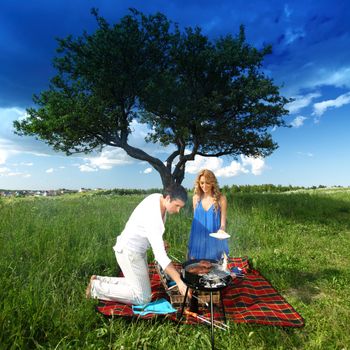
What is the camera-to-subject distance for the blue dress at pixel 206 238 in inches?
268

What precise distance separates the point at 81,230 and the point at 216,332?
4.83 metres

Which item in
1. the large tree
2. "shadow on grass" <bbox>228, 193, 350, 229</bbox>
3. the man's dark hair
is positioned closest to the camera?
the man's dark hair

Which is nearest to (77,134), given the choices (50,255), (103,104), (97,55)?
(103,104)

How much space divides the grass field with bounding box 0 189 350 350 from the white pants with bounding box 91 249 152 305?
30cm

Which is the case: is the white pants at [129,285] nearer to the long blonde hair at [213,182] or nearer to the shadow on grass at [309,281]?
the long blonde hair at [213,182]

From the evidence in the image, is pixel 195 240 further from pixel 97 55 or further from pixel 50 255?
pixel 97 55

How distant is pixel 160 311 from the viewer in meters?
4.98

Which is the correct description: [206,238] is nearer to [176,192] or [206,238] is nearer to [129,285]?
[129,285]

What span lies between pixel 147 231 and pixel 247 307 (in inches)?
83.1

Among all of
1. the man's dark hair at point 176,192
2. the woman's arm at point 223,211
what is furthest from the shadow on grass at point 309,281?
the man's dark hair at point 176,192

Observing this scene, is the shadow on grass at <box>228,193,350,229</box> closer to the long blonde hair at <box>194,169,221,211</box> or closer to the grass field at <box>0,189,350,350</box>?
the grass field at <box>0,189,350,350</box>

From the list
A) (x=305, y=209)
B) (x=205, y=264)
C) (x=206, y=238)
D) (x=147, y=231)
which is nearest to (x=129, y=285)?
(x=147, y=231)

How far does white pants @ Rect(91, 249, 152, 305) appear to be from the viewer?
512cm

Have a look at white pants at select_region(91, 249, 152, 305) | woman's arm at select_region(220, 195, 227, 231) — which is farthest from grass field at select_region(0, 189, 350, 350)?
woman's arm at select_region(220, 195, 227, 231)
